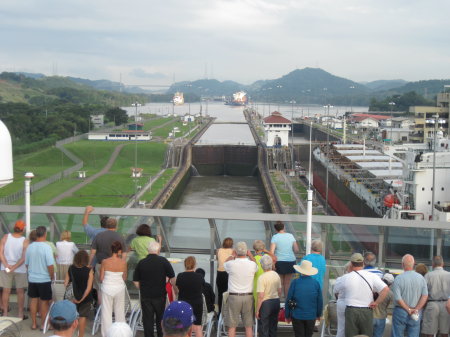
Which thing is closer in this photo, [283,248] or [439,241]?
[283,248]

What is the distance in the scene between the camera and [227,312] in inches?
205

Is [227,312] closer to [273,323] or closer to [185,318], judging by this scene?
[273,323]

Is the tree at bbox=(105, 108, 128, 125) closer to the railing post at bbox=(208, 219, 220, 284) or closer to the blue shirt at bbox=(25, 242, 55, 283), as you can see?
the railing post at bbox=(208, 219, 220, 284)

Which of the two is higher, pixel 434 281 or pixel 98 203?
pixel 434 281

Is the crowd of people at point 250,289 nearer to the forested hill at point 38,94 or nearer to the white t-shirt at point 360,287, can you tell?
the white t-shirt at point 360,287

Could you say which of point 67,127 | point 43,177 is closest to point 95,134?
point 67,127

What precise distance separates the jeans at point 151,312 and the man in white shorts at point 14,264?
1415 mm

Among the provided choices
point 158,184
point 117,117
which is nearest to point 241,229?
point 158,184

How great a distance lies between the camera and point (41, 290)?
18.6 ft

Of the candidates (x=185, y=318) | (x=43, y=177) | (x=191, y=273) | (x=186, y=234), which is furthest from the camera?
(x=43, y=177)

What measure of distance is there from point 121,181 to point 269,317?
37900 millimetres

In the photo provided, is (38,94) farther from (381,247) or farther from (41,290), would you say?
(381,247)

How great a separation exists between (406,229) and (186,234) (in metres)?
2.29

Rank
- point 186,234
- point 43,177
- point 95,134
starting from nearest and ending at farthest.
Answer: point 186,234
point 43,177
point 95,134
